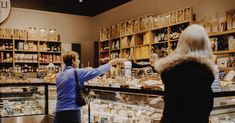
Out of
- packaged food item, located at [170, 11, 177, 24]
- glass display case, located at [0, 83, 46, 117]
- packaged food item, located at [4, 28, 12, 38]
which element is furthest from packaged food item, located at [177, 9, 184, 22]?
packaged food item, located at [4, 28, 12, 38]

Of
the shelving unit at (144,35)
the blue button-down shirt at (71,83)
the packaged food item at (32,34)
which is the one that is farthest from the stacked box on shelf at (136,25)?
the blue button-down shirt at (71,83)

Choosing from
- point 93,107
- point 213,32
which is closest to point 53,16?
point 213,32

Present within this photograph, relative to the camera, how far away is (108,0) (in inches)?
362

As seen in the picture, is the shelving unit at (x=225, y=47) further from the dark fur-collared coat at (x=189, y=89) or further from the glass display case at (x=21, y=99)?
the dark fur-collared coat at (x=189, y=89)

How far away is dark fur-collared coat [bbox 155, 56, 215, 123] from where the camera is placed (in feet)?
6.21

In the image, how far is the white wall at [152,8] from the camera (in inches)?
240

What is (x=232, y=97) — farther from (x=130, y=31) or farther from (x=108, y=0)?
(x=108, y=0)

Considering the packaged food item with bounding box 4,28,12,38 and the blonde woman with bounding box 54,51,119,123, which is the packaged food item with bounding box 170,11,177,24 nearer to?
the blonde woman with bounding box 54,51,119,123

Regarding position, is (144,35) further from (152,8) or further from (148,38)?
(152,8)

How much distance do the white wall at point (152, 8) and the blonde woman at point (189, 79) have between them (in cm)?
419

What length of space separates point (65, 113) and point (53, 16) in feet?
22.7

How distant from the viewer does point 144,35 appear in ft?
25.0

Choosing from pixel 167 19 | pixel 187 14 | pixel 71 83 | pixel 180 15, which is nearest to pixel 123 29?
pixel 167 19

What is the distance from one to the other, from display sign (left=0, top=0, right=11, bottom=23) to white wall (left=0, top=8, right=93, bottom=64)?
158 mm
